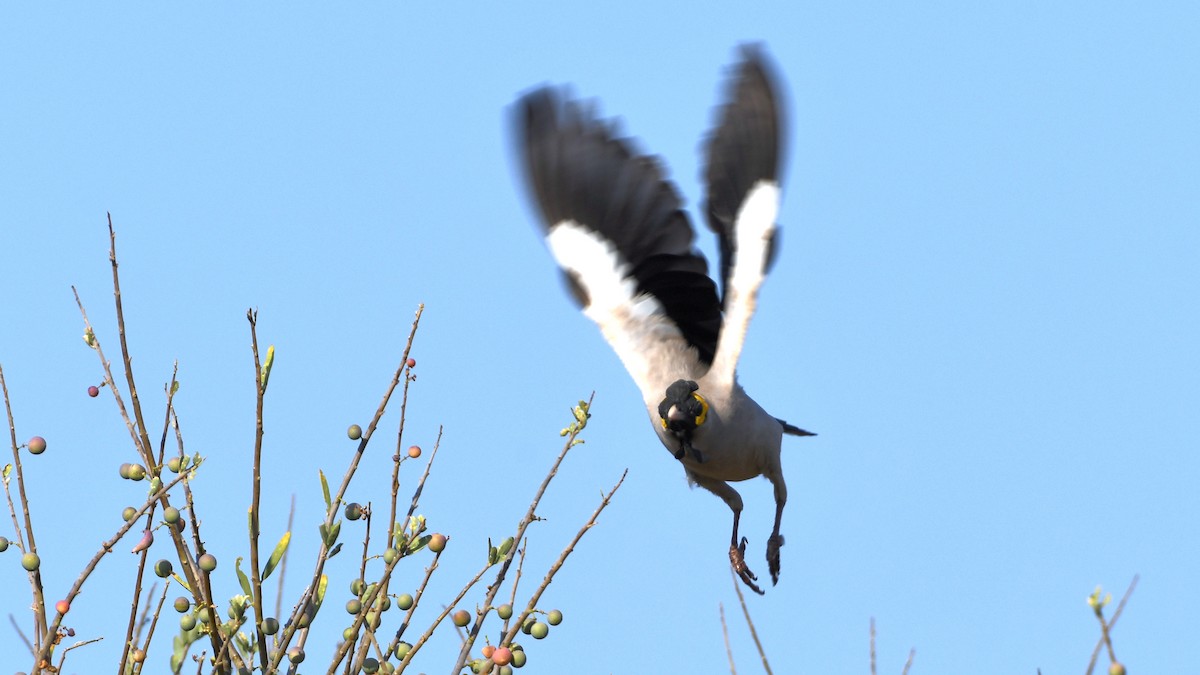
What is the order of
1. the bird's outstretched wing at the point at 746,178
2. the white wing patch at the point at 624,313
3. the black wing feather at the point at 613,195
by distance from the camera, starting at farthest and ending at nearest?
1. the white wing patch at the point at 624,313
2. the black wing feather at the point at 613,195
3. the bird's outstretched wing at the point at 746,178

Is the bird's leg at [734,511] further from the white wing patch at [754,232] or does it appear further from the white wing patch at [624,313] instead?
the white wing patch at [754,232]

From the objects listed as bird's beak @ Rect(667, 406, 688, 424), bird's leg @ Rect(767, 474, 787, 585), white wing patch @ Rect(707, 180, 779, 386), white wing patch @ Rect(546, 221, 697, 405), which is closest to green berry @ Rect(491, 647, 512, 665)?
bird's beak @ Rect(667, 406, 688, 424)

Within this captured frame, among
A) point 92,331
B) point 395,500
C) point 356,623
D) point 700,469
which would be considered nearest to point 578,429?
point 395,500

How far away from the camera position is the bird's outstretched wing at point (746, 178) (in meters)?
6.54

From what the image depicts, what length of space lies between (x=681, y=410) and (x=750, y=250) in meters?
0.81

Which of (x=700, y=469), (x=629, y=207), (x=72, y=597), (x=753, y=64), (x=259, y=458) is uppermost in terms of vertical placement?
(x=753, y=64)

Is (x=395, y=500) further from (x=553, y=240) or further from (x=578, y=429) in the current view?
(x=553, y=240)

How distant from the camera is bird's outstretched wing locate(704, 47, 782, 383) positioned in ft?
21.5

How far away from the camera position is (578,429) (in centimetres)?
449

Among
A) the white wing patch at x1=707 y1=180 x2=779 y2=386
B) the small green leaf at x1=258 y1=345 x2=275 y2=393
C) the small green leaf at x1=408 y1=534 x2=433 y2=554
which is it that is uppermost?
the white wing patch at x1=707 y1=180 x2=779 y2=386

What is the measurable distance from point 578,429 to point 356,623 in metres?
1.06

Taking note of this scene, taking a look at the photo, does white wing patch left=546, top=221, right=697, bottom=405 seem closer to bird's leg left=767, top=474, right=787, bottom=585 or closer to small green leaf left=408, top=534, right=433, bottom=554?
bird's leg left=767, top=474, right=787, bottom=585

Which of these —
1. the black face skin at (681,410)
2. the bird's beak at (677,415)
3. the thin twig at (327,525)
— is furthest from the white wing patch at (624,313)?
the thin twig at (327,525)

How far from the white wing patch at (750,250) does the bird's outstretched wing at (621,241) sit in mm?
272
